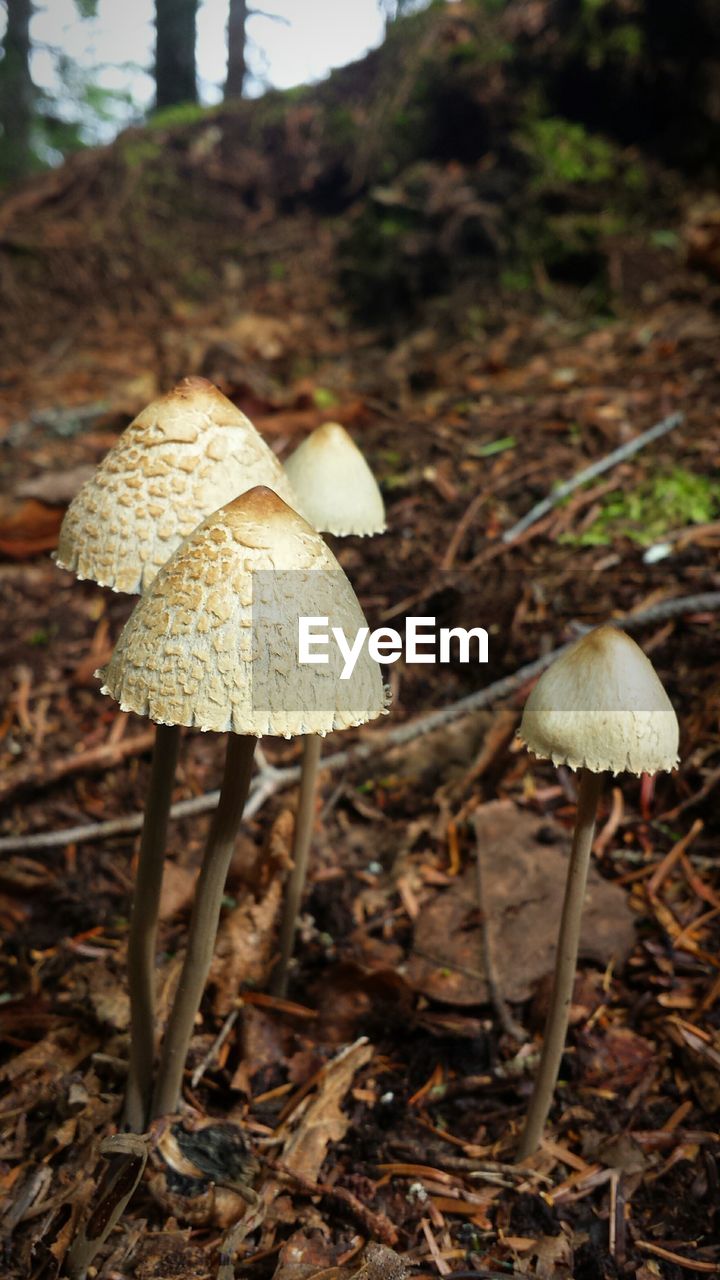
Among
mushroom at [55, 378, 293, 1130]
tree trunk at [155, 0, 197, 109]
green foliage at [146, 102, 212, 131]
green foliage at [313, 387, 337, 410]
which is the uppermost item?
tree trunk at [155, 0, 197, 109]

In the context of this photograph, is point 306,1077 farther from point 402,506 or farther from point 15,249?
point 15,249

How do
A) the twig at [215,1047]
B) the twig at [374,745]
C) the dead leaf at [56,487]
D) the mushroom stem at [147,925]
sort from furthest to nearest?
the dead leaf at [56,487], the twig at [374,745], the twig at [215,1047], the mushroom stem at [147,925]

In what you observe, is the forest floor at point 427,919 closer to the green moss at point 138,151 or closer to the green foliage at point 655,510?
the green foliage at point 655,510

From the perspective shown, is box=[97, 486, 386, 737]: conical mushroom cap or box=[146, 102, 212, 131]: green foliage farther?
box=[146, 102, 212, 131]: green foliage

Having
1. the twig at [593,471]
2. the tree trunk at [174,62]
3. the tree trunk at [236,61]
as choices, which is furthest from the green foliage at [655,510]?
the tree trunk at [236,61]

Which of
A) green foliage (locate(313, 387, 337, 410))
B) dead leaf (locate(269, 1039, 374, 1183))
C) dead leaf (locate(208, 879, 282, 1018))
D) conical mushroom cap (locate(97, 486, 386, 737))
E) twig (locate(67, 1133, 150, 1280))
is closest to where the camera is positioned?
conical mushroom cap (locate(97, 486, 386, 737))

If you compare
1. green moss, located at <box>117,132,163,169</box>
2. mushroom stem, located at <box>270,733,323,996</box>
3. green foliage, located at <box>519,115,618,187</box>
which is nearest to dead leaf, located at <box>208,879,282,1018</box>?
mushroom stem, located at <box>270,733,323,996</box>

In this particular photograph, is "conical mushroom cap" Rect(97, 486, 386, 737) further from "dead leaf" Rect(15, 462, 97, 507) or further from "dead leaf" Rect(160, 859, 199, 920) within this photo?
"dead leaf" Rect(15, 462, 97, 507)

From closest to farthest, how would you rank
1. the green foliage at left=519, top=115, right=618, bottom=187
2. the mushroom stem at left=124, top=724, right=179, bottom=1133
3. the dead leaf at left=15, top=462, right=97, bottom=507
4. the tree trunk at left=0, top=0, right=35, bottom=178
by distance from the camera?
the mushroom stem at left=124, top=724, right=179, bottom=1133 → the dead leaf at left=15, top=462, right=97, bottom=507 → the green foliage at left=519, top=115, right=618, bottom=187 → the tree trunk at left=0, top=0, right=35, bottom=178
